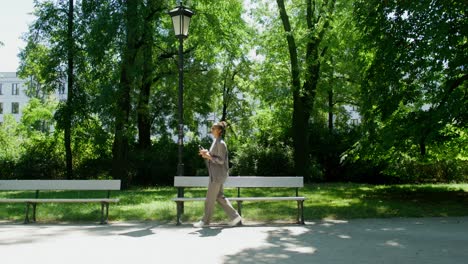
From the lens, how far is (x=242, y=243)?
7.64 metres

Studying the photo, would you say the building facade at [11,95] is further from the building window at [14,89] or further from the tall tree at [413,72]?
the tall tree at [413,72]

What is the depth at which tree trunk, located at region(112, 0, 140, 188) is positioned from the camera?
19188 mm

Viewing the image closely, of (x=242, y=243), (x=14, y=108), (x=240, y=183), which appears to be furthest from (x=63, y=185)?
(x=14, y=108)

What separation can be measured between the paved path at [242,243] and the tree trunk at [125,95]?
10.5 meters

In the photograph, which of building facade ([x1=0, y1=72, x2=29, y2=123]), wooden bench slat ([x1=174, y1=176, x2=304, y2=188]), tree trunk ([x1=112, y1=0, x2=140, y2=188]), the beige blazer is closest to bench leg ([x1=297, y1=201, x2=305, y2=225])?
wooden bench slat ([x1=174, y1=176, x2=304, y2=188])

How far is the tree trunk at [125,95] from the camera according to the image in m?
19.2

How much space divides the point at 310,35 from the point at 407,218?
498 inches

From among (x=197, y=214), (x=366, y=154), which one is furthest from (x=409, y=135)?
(x=197, y=214)


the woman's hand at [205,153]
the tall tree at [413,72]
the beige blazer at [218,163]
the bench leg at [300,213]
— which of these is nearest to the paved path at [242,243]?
the bench leg at [300,213]

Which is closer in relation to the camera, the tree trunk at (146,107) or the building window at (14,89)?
the tree trunk at (146,107)

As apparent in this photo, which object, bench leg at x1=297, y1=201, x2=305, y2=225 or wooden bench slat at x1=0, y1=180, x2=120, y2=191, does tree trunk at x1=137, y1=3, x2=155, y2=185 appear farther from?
bench leg at x1=297, y1=201, x2=305, y2=225

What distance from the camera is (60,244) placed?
24.7ft

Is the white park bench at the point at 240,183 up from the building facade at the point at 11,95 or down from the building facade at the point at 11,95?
down

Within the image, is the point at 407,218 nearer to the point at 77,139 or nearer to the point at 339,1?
the point at 339,1
